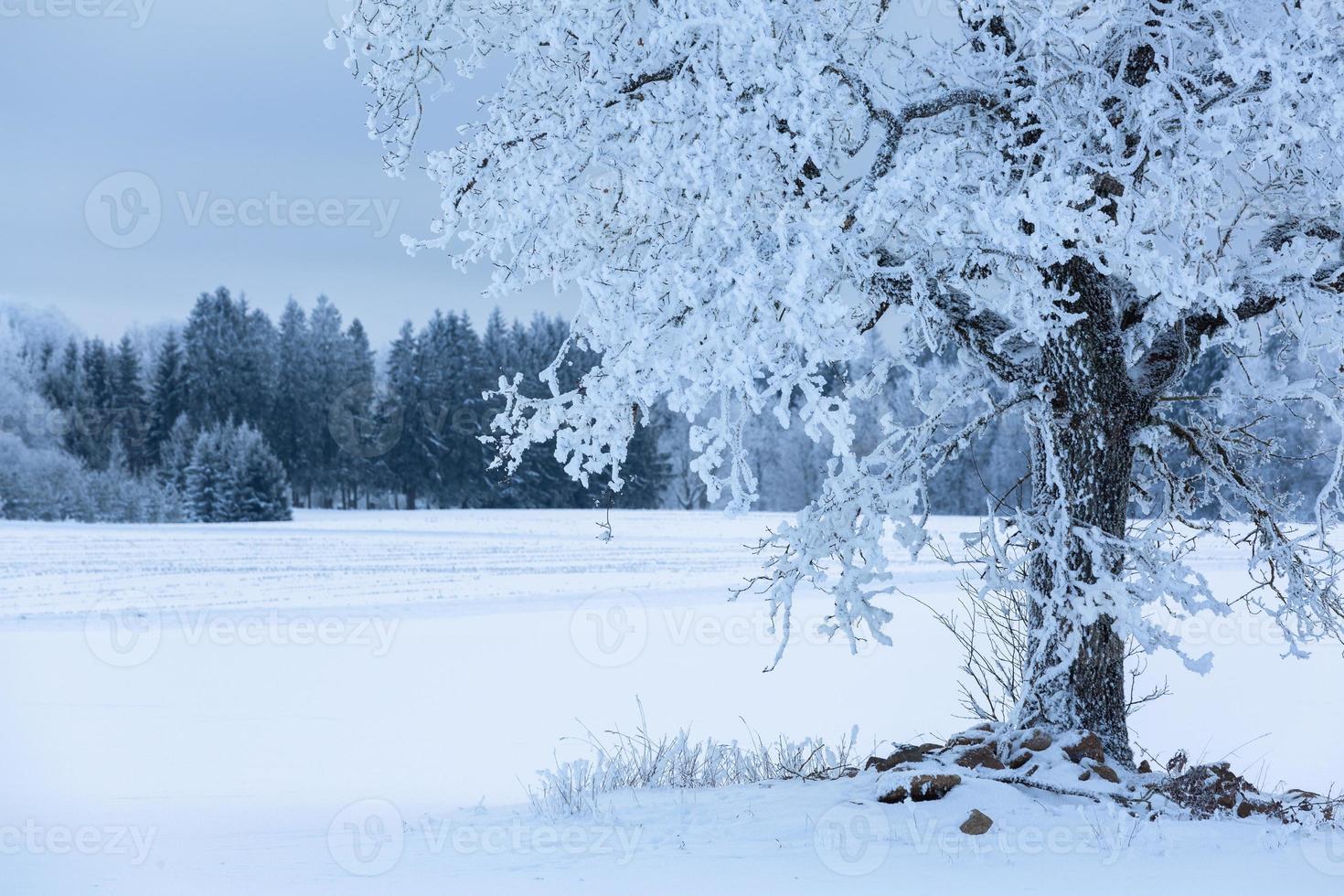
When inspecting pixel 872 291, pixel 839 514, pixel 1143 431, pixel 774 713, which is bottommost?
pixel 774 713

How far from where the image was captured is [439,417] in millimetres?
62938

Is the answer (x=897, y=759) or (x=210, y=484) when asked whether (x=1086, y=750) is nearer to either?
(x=897, y=759)

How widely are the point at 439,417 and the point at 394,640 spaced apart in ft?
150

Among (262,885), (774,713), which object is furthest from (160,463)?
(262,885)

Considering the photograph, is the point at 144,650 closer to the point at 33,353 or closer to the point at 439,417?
the point at 439,417

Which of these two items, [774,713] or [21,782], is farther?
[774,713]

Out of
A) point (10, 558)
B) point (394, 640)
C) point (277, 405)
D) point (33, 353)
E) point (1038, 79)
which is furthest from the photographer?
point (33, 353)
